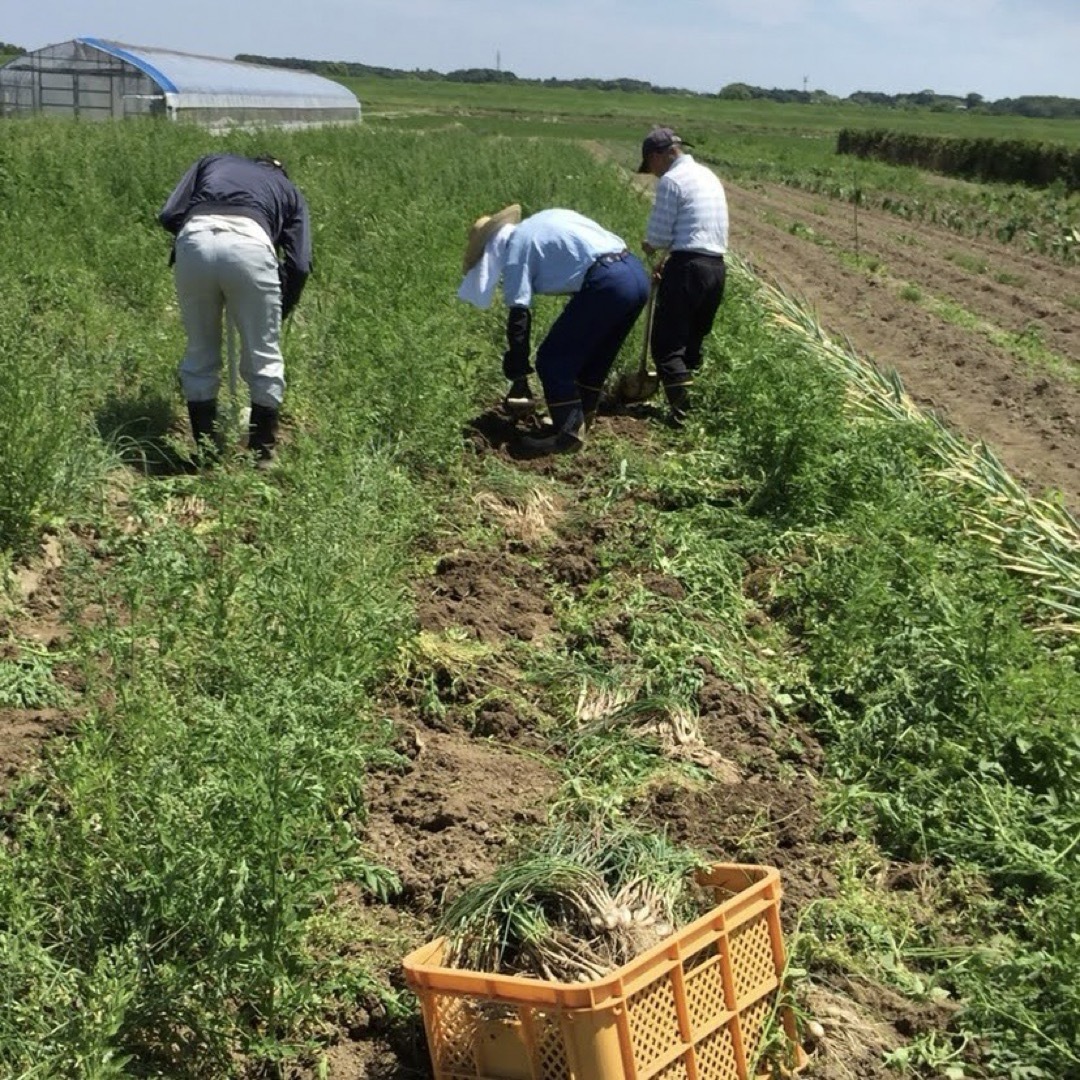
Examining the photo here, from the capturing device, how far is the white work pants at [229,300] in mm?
6473

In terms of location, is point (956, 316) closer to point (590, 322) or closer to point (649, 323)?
point (649, 323)

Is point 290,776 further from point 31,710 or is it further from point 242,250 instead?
point 242,250

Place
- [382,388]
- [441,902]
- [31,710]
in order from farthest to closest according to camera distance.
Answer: [382,388], [31,710], [441,902]

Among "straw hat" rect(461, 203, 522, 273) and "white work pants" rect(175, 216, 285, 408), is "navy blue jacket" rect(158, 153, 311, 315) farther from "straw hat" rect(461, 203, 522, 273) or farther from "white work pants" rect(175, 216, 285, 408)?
"straw hat" rect(461, 203, 522, 273)

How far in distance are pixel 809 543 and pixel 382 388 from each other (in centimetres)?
246

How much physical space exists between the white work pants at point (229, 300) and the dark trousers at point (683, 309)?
280 cm

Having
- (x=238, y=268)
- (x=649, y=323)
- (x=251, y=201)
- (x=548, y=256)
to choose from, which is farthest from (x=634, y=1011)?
(x=649, y=323)

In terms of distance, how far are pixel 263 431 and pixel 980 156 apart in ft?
126

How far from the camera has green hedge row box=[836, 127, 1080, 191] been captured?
36.2m

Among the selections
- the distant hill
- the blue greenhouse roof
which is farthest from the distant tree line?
the blue greenhouse roof

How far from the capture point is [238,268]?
21.3ft

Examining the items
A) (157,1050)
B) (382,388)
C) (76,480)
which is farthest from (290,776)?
(382,388)

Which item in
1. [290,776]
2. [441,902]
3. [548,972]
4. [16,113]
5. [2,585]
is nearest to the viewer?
[548,972]

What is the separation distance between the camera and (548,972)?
2.85m
